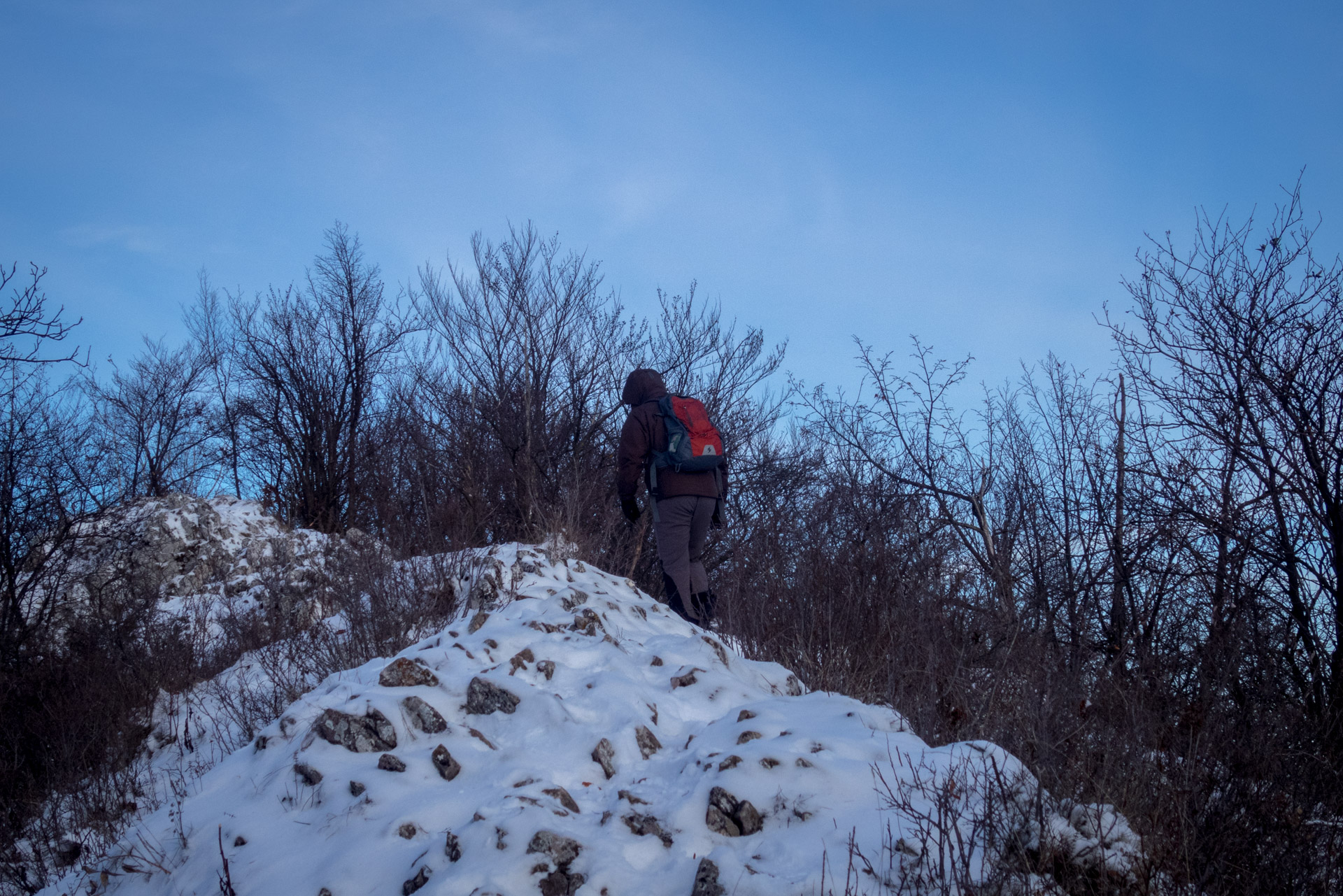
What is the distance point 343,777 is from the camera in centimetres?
313

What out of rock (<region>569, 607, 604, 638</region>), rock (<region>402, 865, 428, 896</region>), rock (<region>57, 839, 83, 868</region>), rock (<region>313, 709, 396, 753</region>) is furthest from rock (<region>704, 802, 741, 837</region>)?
rock (<region>57, 839, 83, 868</region>)

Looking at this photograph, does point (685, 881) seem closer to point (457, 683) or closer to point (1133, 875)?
point (1133, 875)

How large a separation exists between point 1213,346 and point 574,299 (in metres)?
8.70

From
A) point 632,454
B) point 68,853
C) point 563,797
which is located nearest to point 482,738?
point 563,797

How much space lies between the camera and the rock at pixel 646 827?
279 centimetres

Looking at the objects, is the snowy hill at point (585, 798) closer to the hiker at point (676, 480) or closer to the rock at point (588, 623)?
the rock at point (588, 623)

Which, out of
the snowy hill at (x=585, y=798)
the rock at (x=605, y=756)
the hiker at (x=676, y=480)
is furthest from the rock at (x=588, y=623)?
the hiker at (x=676, y=480)

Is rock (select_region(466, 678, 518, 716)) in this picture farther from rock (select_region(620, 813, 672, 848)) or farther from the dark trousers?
the dark trousers

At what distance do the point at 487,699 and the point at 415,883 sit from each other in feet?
3.76

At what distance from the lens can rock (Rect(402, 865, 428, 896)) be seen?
2.57 m

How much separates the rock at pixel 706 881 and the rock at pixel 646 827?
244 millimetres

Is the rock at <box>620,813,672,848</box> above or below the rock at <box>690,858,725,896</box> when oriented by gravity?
above

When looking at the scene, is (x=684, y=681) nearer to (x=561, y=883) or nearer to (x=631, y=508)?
(x=561, y=883)

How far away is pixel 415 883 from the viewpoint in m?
2.59
